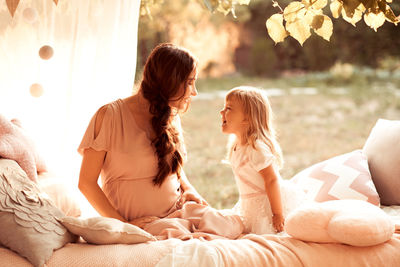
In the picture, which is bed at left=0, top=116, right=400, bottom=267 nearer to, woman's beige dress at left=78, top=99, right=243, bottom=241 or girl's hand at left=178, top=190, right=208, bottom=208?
woman's beige dress at left=78, top=99, right=243, bottom=241

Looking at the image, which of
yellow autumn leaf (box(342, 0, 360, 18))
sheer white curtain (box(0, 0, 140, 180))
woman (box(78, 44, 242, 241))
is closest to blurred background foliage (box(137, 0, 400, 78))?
sheer white curtain (box(0, 0, 140, 180))

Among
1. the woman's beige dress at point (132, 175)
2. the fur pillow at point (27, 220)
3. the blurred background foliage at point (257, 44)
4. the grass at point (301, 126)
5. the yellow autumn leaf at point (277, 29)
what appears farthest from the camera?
the blurred background foliage at point (257, 44)

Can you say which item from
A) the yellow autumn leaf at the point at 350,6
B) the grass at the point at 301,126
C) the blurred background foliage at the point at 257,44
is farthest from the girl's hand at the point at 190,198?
the blurred background foliage at the point at 257,44

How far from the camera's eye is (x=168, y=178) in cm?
214

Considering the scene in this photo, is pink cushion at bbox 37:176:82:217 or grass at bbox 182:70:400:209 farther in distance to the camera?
grass at bbox 182:70:400:209

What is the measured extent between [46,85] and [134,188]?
2.10 ft

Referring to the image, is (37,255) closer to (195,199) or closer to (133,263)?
(133,263)

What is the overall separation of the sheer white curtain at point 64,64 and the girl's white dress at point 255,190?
678 mm

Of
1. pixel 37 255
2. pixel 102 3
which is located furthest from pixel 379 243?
pixel 102 3

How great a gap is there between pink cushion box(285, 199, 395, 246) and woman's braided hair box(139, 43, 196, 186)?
1.90ft

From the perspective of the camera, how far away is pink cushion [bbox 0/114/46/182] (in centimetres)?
195

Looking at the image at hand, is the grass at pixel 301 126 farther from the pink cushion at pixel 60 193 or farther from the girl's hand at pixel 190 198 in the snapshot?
the pink cushion at pixel 60 193

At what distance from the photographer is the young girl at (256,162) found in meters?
2.12

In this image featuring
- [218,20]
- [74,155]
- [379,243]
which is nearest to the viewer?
[379,243]
